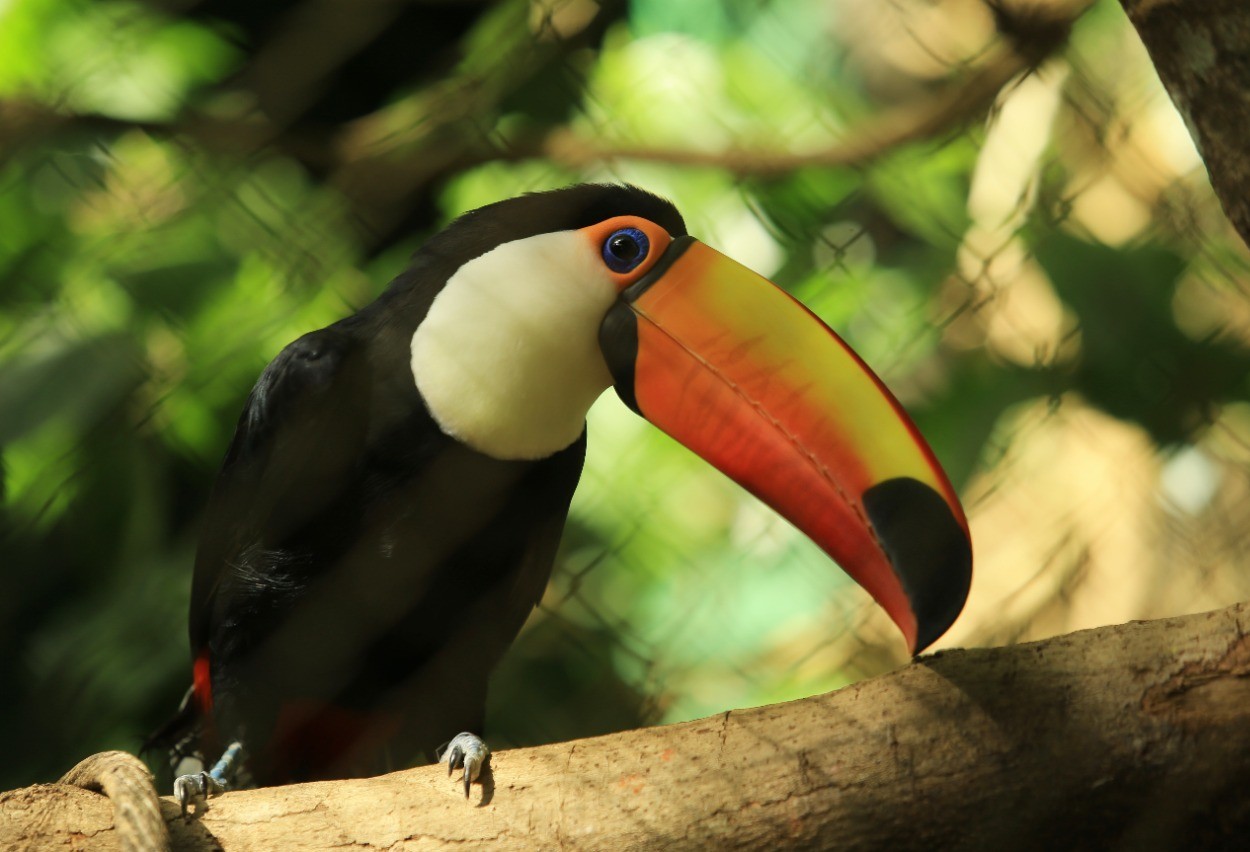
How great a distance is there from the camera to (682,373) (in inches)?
71.0

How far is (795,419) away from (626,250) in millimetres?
436

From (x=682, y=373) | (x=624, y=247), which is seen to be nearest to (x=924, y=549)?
(x=682, y=373)

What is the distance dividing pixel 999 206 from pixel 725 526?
1.16 m

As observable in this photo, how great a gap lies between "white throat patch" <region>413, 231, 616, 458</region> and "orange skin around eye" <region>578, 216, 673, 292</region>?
15 millimetres

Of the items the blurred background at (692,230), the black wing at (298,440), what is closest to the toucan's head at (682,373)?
the black wing at (298,440)

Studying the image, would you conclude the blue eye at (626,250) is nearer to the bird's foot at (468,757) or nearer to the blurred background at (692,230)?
the blurred background at (692,230)

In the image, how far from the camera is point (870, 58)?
3.48 m

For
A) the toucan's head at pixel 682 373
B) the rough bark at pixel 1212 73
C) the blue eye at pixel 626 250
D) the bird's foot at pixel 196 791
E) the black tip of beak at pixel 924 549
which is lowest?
the bird's foot at pixel 196 791

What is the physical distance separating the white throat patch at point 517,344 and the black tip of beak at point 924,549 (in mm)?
635

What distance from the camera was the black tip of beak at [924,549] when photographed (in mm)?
1336

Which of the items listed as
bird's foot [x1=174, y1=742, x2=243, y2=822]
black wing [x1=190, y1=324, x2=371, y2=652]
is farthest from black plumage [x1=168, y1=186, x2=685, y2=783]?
bird's foot [x1=174, y1=742, x2=243, y2=822]

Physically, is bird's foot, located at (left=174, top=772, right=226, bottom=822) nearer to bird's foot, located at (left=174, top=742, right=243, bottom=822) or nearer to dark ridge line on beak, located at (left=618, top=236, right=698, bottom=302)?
bird's foot, located at (left=174, top=742, right=243, bottom=822)

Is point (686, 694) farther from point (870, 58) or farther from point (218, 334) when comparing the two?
point (870, 58)

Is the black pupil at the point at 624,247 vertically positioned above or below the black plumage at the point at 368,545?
above
